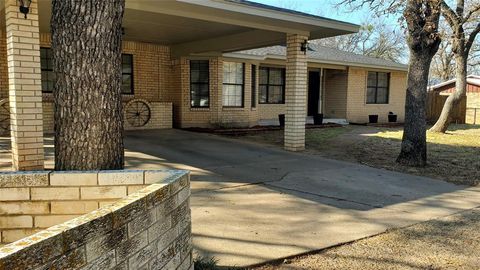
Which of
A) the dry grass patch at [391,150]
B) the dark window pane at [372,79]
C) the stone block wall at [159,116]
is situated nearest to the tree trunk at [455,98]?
the dry grass patch at [391,150]

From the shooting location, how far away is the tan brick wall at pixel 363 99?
1958cm

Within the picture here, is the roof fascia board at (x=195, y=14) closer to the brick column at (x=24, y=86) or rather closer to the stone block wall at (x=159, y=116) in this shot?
A: the brick column at (x=24, y=86)

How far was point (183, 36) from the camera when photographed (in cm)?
1214

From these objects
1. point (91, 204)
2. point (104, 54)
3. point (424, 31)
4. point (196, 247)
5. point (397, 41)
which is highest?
point (397, 41)

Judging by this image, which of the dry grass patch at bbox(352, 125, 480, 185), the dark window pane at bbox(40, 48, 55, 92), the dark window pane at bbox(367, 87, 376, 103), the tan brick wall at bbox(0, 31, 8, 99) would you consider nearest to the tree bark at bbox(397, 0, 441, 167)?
the dry grass patch at bbox(352, 125, 480, 185)

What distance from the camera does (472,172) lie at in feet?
27.2

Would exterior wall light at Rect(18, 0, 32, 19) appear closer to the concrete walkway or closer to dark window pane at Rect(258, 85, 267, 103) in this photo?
the concrete walkway

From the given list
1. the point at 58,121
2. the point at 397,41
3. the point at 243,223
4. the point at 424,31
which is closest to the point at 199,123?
the point at 424,31

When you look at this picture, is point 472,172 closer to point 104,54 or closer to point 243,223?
point 243,223

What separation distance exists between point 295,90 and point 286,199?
472 cm

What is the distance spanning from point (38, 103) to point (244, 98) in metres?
10.3

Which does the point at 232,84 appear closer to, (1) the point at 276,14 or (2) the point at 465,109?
(1) the point at 276,14

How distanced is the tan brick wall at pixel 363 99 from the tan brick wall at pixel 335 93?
0.80 ft

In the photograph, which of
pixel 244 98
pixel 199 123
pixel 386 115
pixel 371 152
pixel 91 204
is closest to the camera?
pixel 91 204
